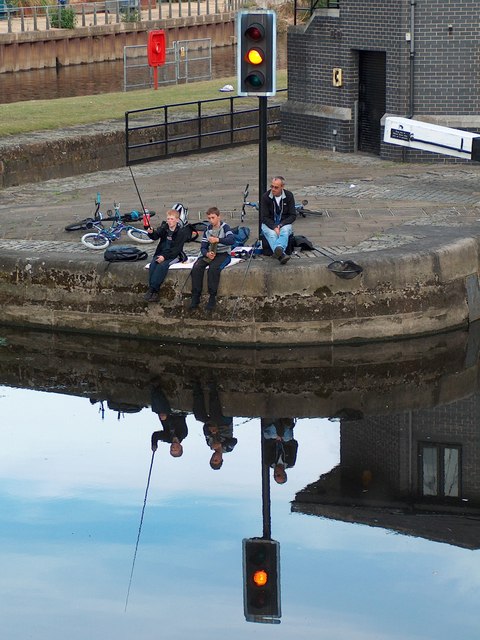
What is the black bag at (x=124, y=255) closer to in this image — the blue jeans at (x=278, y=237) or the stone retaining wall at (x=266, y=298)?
the stone retaining wall at (x=266, y=298)

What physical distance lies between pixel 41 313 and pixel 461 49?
Answer: 1016 centimetres

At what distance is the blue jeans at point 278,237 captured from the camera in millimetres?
18609


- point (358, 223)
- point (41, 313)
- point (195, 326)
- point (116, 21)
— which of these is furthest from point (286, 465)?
point (116, 21)

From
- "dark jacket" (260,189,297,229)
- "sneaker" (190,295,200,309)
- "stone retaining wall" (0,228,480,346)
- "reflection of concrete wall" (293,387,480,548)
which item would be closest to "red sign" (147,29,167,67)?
"stone retaining wall" (0,228,480,346)

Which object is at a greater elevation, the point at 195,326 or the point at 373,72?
the point at 373,72

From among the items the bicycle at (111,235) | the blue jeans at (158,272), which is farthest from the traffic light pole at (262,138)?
the bicycle at (111,235)

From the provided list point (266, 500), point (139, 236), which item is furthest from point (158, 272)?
point (266, 500)

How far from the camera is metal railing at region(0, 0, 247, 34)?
2490 inches

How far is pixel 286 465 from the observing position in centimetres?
1445

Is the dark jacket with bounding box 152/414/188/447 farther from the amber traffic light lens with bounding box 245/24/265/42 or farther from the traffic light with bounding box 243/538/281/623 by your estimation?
the amber traffic light lens with bounding box 245/24/265/42

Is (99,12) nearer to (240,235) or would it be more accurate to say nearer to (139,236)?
(139,236)

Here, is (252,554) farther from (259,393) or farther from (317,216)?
(317,216)

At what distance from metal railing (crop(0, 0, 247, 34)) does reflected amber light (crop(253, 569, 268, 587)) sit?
5189 centimetres

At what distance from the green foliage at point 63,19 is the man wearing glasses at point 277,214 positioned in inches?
1809
